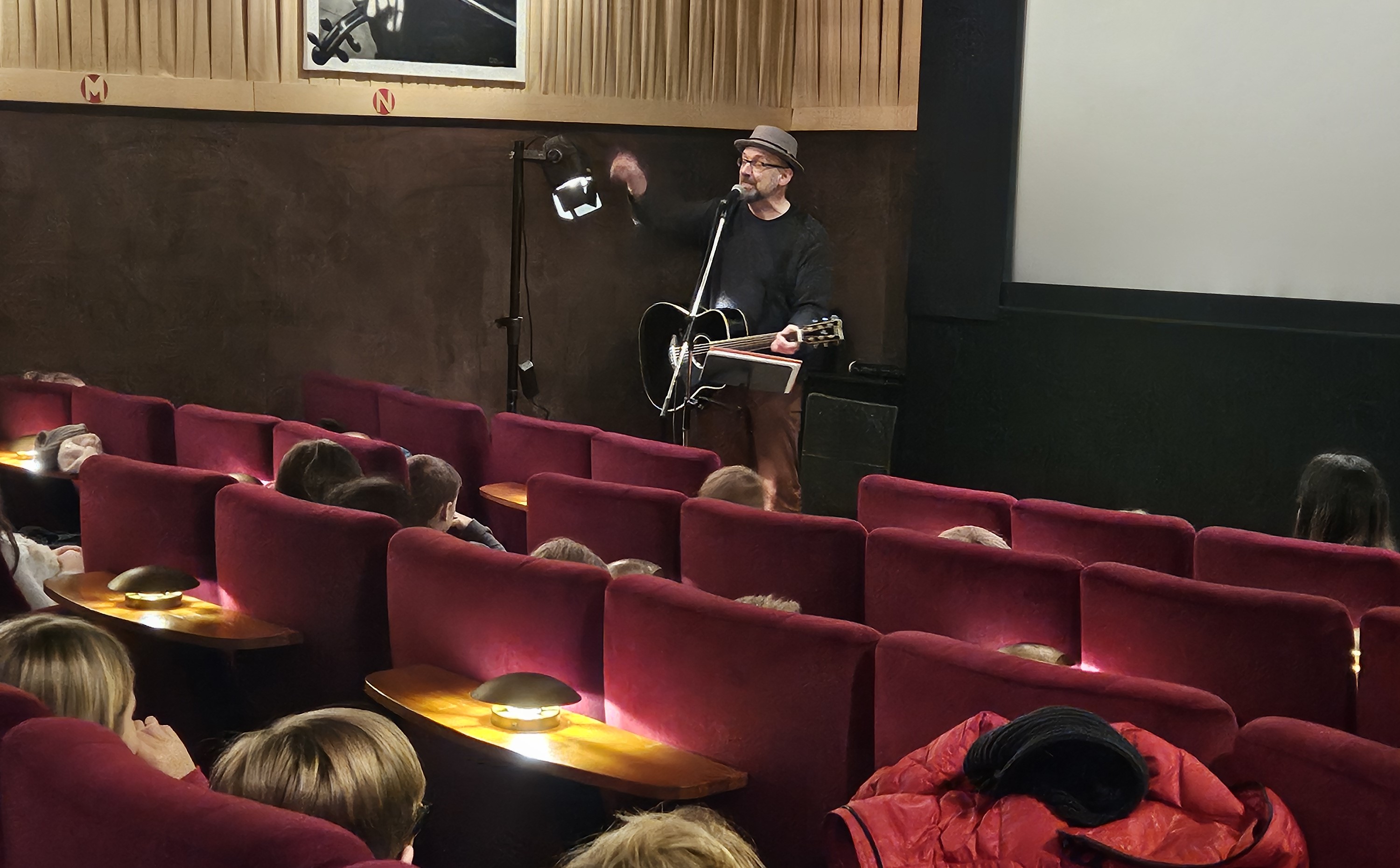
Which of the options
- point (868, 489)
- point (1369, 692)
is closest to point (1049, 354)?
point (868, 489)

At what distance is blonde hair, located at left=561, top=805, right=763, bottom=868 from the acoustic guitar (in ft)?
13.1

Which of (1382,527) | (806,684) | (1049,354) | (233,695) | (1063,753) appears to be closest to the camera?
(1063,753)

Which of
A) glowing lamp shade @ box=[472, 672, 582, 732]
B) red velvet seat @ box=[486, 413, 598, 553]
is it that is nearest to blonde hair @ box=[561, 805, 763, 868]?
glowing lamp shade @ box=[472, 672, 582, 732]

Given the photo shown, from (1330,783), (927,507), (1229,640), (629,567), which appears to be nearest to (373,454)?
(629,567)

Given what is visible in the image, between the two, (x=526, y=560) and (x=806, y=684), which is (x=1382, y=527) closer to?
(x=806, y=684)

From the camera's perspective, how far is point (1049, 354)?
508 cm

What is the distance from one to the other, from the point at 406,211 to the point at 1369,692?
438cm

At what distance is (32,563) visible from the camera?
2.78m

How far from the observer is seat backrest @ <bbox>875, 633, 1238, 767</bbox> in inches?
60.1

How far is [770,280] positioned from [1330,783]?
4.25 metres

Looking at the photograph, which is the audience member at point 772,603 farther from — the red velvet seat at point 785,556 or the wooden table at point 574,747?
the red velvet seat at point 785,556

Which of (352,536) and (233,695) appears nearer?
(352,536)

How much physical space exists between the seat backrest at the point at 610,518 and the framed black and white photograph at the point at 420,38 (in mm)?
2875

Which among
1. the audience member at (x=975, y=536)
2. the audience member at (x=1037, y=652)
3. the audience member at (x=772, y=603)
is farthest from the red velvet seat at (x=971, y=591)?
the audience member at (x=772, y=603)
